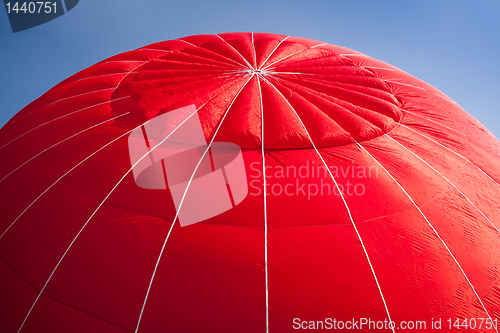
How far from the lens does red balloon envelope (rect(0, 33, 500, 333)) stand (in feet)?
7.57

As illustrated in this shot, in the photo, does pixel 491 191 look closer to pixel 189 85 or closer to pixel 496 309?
pixel 496 309

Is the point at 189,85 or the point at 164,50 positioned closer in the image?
the point at 189,85

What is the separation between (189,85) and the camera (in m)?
3.79

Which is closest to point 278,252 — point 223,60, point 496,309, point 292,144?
point 292,144

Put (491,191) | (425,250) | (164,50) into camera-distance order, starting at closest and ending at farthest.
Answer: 1. (425,250)
2. (491,191)
3. (164,50)

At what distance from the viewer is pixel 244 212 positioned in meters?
2.62

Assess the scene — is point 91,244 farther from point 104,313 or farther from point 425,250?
point 425,250

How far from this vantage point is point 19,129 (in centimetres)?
398

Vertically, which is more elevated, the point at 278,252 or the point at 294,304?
the point at 278,252

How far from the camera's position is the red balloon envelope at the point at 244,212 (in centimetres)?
231

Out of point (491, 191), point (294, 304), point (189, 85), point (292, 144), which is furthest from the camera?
point (189, 85)

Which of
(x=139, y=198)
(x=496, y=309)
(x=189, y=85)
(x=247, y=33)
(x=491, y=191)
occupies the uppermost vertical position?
(x=247, y=33)

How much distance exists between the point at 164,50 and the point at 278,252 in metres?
3.63

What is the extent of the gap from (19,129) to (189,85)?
208 cm
